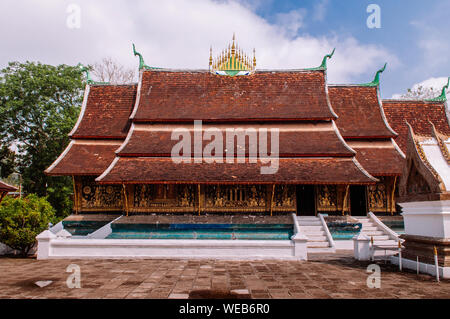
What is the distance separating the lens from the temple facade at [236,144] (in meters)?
13.3

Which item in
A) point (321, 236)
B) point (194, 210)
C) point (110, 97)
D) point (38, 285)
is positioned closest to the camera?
point (38, 285)

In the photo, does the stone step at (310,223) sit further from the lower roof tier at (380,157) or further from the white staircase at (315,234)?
the lower roof tier at (380,157)

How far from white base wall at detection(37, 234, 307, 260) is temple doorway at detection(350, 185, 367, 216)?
281 inches

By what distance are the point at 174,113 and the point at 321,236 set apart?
843 centimetres

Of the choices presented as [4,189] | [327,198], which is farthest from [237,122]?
[4,189]

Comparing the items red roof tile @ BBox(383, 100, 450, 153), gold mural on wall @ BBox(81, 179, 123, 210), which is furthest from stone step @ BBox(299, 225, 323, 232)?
gold mural on wall @ BBox(81, 179, 123, 210)

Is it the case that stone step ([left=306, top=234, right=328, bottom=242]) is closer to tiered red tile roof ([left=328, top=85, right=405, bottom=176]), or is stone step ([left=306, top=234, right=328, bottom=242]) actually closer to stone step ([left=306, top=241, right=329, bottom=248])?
stone step ([left=306, top=241, right=329, bottom=248])

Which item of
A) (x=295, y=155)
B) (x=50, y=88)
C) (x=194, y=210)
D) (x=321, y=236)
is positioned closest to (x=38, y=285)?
(x=194, y=210)

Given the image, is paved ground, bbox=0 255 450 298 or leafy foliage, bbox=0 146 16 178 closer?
paved ground, bbox=0 255 450 298

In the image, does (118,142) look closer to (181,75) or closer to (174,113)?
(174,113)

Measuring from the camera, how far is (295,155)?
45.7 ft

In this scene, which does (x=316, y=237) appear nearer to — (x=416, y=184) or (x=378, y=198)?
(x=378, y=198)

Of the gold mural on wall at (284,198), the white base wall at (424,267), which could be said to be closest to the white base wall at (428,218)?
the white base wall at (424,267)

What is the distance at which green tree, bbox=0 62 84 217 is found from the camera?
68.7ft
